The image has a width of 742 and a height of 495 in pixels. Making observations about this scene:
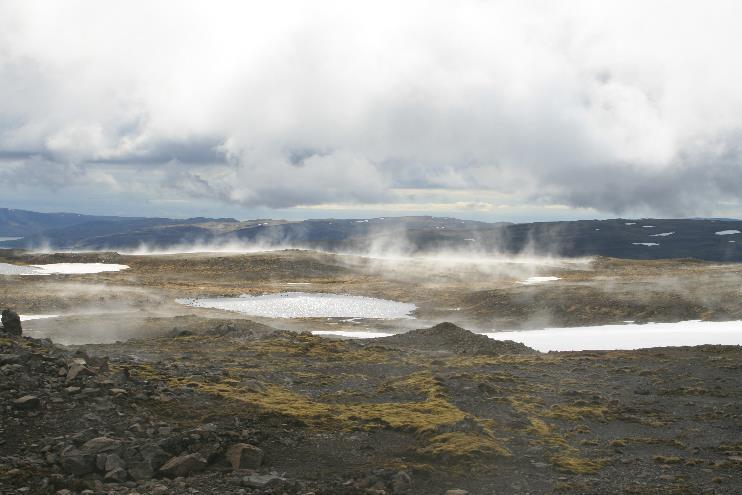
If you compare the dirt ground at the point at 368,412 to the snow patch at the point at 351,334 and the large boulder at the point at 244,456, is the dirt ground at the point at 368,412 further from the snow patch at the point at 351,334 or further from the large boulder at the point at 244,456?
the snow patch at the point at 351,334

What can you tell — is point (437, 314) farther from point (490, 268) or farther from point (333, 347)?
point (490, 268)

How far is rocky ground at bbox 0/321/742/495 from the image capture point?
1571 centimetres

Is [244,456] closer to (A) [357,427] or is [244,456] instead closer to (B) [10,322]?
(A) [357,427]

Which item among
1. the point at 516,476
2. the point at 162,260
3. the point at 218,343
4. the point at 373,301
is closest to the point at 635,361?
the point at 516,476

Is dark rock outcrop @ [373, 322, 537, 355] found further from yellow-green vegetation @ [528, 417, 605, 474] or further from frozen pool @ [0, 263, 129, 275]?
frozen pool @ [0, 263, 129, 275]

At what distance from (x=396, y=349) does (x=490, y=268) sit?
7279 centimetres

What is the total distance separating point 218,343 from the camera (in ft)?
127

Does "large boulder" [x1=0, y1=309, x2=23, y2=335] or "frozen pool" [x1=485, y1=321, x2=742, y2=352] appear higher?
"large boulder" [x1=0, y1=309, x2=23, y2=335]

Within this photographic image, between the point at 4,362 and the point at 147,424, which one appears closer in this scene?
the point at 147,424

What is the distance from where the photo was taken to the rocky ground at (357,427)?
1571 centimetres

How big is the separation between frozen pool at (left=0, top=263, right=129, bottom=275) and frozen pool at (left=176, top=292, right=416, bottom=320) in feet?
109

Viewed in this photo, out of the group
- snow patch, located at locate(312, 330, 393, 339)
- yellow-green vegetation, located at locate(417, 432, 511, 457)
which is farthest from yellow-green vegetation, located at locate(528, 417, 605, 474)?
snow patch, located at locate(312, 330, 393, 339)

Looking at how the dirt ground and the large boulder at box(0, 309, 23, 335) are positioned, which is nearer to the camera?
the dirt ground

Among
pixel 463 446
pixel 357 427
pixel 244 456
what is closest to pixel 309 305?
pixel 357 427
